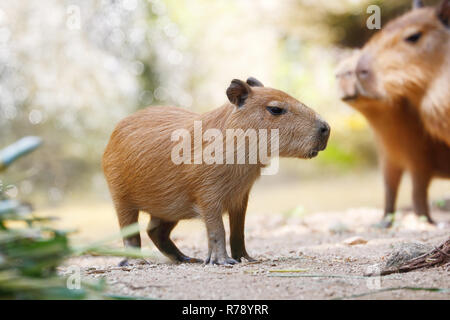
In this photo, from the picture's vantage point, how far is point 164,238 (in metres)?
4.48

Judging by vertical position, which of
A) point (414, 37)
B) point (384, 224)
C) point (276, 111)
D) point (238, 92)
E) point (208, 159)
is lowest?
point (384, 224)

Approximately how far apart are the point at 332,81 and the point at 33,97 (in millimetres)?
5195

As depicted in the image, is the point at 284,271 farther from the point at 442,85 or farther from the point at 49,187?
the point at 49,187

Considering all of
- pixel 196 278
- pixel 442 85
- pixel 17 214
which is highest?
pixel 442 85

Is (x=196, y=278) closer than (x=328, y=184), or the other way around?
(x=196, y=278)

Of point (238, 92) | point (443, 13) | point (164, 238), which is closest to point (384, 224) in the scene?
point (443, 13)

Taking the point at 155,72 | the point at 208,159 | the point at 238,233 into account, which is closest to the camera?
the point at 208,159

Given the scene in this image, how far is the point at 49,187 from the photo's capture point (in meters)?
9.70

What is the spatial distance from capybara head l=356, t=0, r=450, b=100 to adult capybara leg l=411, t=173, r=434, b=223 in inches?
36.5

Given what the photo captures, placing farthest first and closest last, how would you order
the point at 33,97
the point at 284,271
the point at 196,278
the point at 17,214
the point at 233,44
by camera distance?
the point at 233,44 < the point at 33,97 < the point at 284,271 < the point at 196,278 < the point at 17,214

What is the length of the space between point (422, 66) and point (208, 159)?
3283mm

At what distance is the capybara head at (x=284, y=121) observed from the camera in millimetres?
3861

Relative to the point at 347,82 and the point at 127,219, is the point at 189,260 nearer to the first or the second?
the point at 127,219
